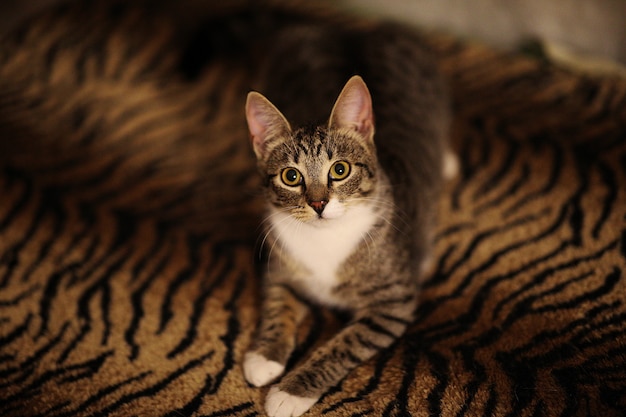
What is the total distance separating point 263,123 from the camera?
4.02 ft

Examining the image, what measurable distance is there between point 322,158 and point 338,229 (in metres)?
0.18

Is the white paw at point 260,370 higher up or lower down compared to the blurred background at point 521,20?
lower down

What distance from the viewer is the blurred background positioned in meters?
1.88

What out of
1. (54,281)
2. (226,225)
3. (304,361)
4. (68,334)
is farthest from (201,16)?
(304,361)

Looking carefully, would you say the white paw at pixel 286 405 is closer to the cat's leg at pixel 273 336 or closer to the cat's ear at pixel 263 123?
the cat's leg at pixel 273 336

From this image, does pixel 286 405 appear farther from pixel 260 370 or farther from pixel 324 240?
pixel 324 240

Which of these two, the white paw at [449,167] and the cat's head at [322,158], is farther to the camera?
the white paw at [449,167]

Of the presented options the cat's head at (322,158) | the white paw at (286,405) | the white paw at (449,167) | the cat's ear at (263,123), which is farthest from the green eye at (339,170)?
the white paw at (449,167)

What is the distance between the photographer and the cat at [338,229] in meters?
1.16

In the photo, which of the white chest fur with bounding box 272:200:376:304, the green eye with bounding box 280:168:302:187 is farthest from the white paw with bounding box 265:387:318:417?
the green eye with bounding box 280:168:302:187

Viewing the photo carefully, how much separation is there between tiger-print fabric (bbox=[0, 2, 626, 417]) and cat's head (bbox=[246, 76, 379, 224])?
15.1 inches

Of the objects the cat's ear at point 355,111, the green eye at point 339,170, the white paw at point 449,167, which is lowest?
the green eye at point 339,170

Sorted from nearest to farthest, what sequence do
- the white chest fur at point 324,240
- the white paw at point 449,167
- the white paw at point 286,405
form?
the white paw at point 286,405, the white chest fur at point 324,240, the white paw at point 449,167

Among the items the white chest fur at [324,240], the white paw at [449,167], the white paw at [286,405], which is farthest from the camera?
the white paw at [449,167]
